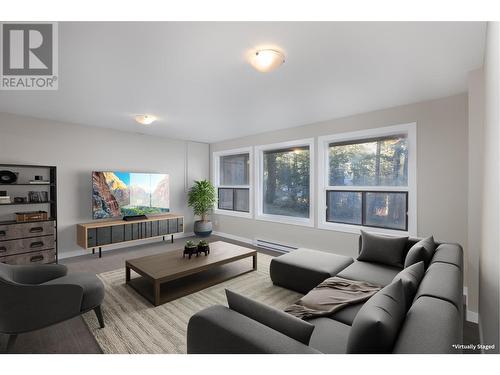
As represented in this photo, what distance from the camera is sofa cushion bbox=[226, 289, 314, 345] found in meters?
1.18

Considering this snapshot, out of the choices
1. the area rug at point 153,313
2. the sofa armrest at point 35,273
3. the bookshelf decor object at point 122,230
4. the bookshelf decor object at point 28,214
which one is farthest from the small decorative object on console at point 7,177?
the sofa armrest at point 35,273

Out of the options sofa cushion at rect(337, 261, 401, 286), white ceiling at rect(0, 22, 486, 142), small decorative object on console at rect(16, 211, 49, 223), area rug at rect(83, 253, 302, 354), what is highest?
white ceiling at rect(0, 22, 486, 142)

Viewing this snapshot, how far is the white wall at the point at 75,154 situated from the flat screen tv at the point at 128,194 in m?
0.24

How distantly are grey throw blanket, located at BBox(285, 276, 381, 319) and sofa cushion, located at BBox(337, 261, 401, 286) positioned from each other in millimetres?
140

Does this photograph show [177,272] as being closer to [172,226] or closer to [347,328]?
[347,328]

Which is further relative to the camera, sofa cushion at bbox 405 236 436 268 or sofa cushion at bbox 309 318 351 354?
sofa cushion at bbox 405 236 436 268

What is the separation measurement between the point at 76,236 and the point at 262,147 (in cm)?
393

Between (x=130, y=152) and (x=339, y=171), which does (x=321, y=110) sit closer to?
(x=339, y=171)

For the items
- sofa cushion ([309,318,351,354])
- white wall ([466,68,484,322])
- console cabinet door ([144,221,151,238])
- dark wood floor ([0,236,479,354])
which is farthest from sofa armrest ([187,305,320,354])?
console cabinet door ([144,221,151,238])

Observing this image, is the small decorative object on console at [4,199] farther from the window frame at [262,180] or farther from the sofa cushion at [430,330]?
the sofa cushion at [430,330]

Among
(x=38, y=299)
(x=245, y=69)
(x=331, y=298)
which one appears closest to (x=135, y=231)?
(x=38, y=299)

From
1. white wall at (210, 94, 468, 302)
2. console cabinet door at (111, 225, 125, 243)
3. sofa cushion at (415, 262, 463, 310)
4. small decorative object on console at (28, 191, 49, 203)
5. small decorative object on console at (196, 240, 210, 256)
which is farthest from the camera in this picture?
console cabinet door at (111, 225, 125, 243)

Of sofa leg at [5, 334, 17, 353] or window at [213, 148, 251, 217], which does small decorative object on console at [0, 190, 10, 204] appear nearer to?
sofa leg at [5, 334, 17, 353]

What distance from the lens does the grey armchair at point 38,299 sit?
175cm
